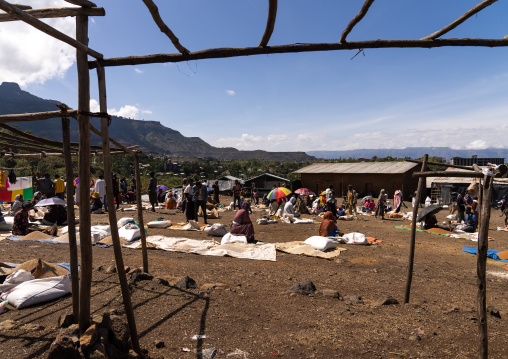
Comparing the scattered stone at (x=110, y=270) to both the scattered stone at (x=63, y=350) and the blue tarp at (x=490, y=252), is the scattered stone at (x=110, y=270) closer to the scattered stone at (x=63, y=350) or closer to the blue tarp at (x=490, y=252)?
the scattered stone at (x=63, y=350)

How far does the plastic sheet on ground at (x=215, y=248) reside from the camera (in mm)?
7375

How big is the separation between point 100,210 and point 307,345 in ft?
39.3

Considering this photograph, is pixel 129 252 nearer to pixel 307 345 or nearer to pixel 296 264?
pixel 296 264

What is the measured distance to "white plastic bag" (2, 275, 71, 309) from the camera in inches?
157

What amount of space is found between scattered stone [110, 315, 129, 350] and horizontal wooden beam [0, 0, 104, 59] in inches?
98.4

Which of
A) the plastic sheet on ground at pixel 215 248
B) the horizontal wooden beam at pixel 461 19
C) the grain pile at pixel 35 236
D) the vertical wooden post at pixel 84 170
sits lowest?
the plastic sheet on ground at pixel 215 248

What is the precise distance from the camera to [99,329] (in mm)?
2910

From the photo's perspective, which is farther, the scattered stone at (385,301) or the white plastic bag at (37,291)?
the scattered stone at (385,301)

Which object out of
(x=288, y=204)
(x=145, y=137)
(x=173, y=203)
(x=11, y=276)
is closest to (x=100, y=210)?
(x=173, y=203)

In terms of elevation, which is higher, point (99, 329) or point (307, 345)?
point (99, 329)

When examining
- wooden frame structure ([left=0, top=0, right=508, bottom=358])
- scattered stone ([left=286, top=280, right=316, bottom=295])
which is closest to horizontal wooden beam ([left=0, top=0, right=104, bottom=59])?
wooden frame structure ([left=0, top=0, right=508, bottom=358])

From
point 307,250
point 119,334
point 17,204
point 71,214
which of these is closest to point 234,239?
point 307,250

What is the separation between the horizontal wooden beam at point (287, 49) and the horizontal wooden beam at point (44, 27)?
229mm

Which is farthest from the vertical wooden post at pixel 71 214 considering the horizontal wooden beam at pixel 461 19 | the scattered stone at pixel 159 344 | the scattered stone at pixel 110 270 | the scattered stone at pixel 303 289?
the horizontal wooden beam at pixel 461 19
